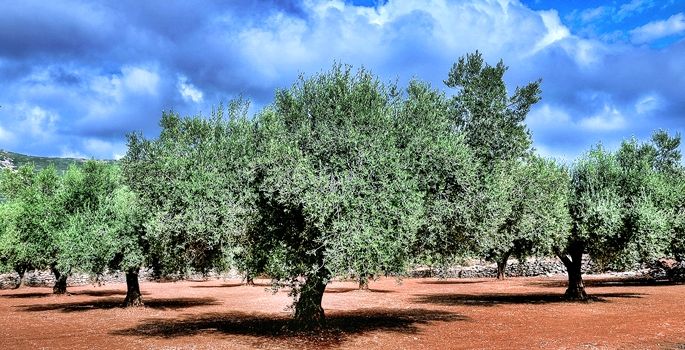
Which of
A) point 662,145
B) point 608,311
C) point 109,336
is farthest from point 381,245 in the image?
point 662,145

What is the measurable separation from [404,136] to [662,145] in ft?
275

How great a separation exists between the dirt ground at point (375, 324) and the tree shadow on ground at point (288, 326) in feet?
0.21

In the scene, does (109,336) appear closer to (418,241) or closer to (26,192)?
(418,241)

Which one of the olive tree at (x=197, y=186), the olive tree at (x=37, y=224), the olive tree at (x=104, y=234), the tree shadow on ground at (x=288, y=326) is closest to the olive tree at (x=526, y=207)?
the tree shadow on ground at (x=288, y=326)

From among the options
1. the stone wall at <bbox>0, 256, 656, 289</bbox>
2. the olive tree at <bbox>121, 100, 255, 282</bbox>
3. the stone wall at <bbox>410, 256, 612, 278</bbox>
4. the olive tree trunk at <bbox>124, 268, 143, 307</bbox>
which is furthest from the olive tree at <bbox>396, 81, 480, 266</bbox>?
the stone wall at <bbox>410, 256, 612, 278</bbox>

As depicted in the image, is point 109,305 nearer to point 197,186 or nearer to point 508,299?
point 197,186

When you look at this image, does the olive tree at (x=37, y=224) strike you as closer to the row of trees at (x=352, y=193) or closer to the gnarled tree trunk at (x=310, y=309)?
the row of trees at (x=352, y=193)

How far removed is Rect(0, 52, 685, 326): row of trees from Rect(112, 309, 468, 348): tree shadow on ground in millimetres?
1920

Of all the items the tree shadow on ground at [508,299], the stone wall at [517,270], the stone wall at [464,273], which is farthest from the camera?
the stone wall at [517,270]

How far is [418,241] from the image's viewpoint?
25719 millimetres

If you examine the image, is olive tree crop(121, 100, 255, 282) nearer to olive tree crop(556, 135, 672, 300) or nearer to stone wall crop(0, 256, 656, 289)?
olive tree crop(556, 135, 672, 300)

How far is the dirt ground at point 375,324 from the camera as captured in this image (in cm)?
2508

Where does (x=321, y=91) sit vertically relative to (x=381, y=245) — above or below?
above

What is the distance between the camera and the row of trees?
73.7 feet
